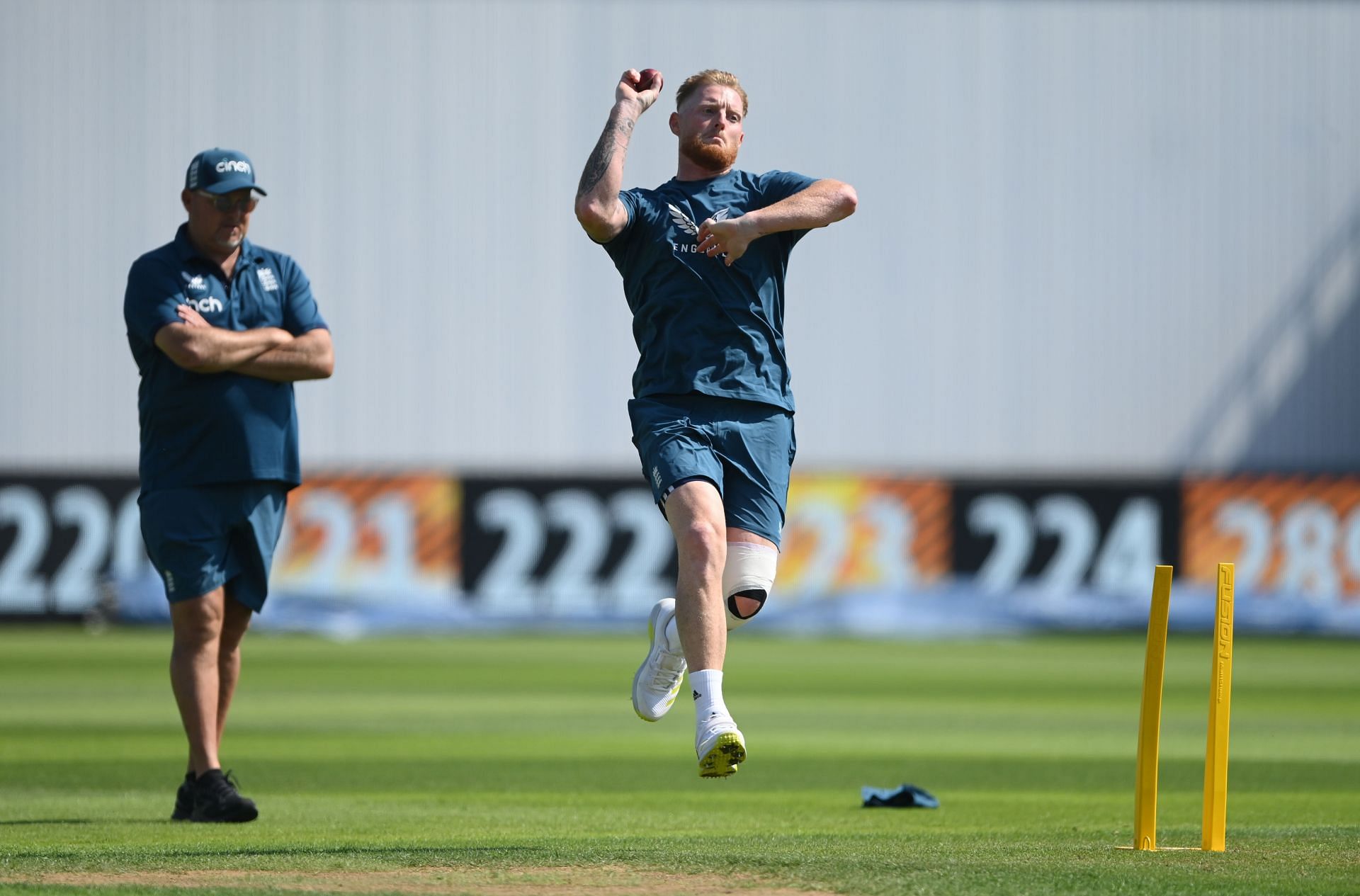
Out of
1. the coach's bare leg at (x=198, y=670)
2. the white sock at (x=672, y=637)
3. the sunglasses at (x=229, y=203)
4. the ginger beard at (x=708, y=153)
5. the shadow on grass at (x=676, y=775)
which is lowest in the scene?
the shadow on grass at (x=676, y=775)

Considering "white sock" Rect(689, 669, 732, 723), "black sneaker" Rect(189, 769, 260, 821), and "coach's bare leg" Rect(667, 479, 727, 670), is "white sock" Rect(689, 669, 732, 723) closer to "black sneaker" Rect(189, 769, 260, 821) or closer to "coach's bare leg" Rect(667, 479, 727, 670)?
"coach's bare leg" Rect(667, 479, 727, 670)

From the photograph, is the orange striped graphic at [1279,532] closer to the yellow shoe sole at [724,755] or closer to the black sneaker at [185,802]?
the black sneaker at [185,802]

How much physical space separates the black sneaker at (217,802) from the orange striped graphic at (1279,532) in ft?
60.3

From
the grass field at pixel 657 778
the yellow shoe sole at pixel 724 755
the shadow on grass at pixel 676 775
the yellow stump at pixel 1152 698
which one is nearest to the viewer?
the grass field at pixel 657 778

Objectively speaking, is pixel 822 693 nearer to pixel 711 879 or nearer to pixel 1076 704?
pixel 1076 704

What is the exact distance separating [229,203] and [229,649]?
1.76 metres

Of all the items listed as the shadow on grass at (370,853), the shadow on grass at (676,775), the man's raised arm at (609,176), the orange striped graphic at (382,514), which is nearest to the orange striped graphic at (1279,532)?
the orange striped graphic at (382,514)

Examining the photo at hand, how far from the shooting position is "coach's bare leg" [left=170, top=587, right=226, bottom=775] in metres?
7.53

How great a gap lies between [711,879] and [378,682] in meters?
11.3

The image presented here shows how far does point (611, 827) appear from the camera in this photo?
745 cm

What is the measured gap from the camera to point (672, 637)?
260 inches

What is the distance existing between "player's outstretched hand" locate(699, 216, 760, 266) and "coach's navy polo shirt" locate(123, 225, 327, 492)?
7.09 ft

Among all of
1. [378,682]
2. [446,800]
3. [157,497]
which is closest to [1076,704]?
[378,682]

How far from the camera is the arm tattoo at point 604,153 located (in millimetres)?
6344
